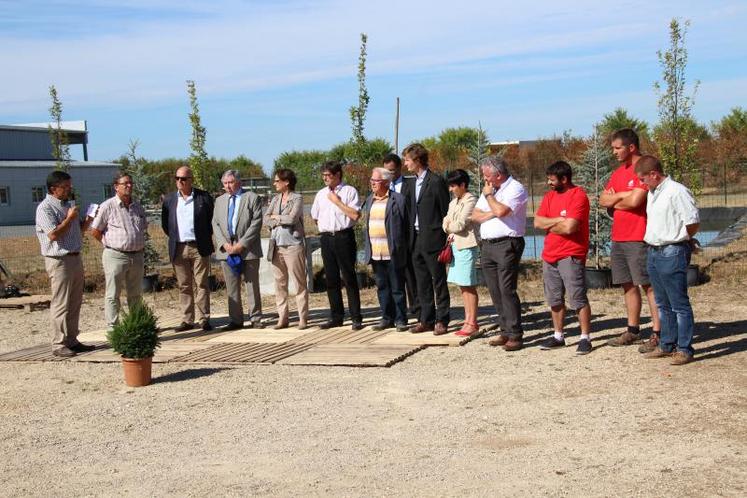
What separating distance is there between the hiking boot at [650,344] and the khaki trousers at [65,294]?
17.7 feet

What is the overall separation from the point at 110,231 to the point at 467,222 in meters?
3.73

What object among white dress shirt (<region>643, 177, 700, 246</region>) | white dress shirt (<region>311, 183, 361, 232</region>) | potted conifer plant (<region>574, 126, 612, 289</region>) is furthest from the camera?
potted conifer plant (<region>574, 126, 612, 289</region>)

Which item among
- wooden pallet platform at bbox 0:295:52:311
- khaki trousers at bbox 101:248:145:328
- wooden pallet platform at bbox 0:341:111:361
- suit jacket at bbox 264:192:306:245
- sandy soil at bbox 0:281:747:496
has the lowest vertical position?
sandy soil at bbox 0:281:747:496

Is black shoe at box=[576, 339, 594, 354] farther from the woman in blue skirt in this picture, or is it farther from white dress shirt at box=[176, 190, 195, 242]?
white dress shirt at box=[176, 190, 195, 242]

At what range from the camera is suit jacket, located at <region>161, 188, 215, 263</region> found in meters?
10.5

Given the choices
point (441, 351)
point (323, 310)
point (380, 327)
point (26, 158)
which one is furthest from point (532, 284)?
point (26, 158)

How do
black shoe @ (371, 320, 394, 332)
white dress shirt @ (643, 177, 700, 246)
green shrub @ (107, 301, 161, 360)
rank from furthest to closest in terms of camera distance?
1. black shoe @ (371, 320, 394, 332)
2. green shrub @ (107, 301, 161, 360)
3. white dress shirt @ (643, 177, 700, 246)

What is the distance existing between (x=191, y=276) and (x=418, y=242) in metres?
2.82

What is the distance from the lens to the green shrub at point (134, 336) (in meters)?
7.93

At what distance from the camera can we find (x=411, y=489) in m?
4.93

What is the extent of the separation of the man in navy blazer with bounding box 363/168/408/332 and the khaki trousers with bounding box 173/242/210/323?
1.93 meters

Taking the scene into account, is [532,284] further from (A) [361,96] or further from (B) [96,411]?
(B) [96,411]

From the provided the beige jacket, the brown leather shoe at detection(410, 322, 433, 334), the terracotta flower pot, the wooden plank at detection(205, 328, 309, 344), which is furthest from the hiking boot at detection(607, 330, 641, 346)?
the terracotta flower pot

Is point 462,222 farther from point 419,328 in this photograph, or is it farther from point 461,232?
point 419,328
